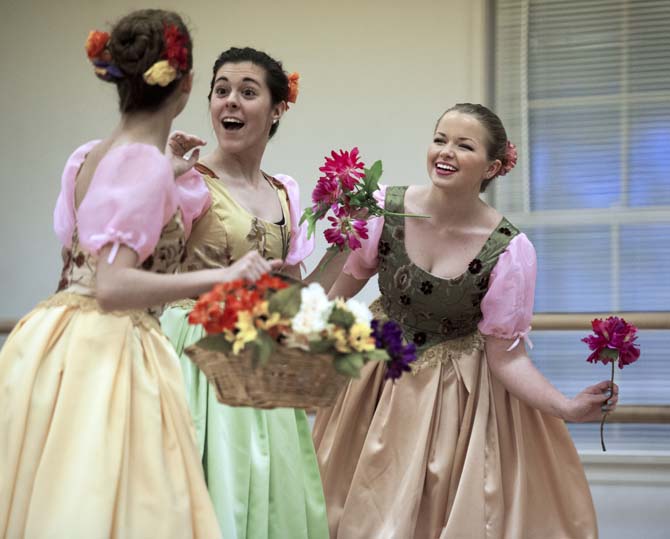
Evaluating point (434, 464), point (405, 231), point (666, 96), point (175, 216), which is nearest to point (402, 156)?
Result: point (666, 96)

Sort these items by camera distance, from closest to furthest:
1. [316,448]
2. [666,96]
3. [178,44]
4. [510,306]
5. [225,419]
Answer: [178,44] < [225,419] < [510,306] < [316,448] < [666,96]

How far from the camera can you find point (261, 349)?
87.0 inches

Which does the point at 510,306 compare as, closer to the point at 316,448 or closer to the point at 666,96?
the point at 316,448

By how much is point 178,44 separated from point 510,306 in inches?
54.9

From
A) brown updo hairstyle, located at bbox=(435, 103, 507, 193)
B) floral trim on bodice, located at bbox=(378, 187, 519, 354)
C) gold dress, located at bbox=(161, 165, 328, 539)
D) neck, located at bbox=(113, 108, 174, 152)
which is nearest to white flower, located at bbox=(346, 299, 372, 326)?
neck, located at bbox=(113, 108, 174, 152)

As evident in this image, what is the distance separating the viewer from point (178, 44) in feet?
8.16

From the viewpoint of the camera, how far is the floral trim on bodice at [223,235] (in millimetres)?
3238

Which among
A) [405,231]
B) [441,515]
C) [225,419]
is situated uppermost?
[405,231]

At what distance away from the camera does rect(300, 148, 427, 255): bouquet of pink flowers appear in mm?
3316

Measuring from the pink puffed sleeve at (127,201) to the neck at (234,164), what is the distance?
3.03 ft

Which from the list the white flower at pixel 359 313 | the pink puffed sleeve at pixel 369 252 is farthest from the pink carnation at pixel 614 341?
the white flower at pixel 359 313

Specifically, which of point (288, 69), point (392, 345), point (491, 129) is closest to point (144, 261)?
point (392, 345)

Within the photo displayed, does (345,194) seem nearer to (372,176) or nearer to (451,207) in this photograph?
(372,176)

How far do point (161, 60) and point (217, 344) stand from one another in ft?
2.07
